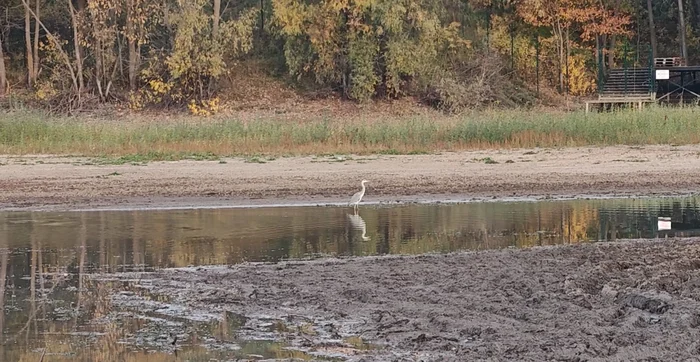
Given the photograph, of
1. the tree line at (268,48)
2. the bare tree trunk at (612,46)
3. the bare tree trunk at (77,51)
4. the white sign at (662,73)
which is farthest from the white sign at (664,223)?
the bare tree trunk at (612,46)

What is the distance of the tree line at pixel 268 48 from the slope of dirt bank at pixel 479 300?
109 ft

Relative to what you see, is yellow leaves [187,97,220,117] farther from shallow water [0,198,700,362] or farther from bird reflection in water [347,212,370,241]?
bird reflection in water [347,212,370,241]

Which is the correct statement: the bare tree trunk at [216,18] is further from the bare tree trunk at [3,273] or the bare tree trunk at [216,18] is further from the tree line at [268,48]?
the bare tree trunk at [3,273]

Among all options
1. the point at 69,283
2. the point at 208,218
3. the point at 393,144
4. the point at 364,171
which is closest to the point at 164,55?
the point at 393,144

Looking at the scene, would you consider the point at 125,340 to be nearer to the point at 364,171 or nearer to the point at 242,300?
the point at 242,300

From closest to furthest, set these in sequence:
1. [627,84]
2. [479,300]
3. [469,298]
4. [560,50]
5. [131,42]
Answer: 1. [479,300]
2. [469,298]
3. [131,42]
4. [627,84]
5. [560,50]

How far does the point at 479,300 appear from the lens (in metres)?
10.5

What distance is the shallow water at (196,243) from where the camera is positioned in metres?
9.62

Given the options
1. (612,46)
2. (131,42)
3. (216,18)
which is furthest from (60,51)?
(612,46)

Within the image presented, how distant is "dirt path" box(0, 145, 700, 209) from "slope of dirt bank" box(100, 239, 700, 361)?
8.14 metres

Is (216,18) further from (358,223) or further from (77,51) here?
(358,223)

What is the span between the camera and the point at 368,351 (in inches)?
355

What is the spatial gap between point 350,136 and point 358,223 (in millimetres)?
13490

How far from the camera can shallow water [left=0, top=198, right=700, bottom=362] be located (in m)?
9.62
